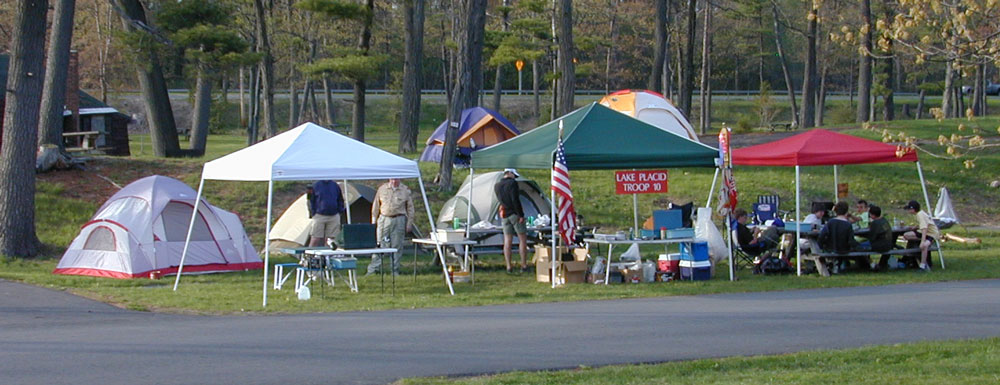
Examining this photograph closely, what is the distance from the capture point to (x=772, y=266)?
1584cm

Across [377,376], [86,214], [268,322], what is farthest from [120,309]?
[86,214]

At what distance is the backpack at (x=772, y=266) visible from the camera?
15805 millimetres

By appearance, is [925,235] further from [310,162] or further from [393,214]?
[310,162]

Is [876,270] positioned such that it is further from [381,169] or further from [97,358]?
[97,358]

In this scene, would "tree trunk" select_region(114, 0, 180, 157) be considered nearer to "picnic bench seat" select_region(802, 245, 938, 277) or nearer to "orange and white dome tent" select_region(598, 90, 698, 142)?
"orange and white dome tent" select_region(598, 90, 698, 142)

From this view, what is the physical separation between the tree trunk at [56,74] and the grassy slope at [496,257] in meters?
1.20

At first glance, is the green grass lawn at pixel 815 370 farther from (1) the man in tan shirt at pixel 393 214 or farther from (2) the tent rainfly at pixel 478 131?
(2) the tent rainfly at pixel 478 131

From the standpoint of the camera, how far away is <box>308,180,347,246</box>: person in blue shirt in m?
16.2

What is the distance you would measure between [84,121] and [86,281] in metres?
21.5

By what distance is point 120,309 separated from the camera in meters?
12.4

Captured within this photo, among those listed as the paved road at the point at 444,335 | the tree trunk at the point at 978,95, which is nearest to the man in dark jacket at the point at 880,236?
the paved road at the point at 444,335

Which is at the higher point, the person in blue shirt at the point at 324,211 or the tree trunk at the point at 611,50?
the tree trunk at the point at 611,50

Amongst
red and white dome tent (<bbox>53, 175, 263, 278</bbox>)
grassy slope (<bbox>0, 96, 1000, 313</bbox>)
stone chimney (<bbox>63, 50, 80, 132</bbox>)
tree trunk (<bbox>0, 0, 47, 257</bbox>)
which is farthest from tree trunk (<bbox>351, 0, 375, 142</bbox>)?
red and white dome tent (<bbox>53, 175, 263, 278</bbox>)

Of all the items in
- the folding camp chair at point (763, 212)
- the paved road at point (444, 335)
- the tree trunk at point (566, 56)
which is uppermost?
the tree trunk at point (566, 56)
